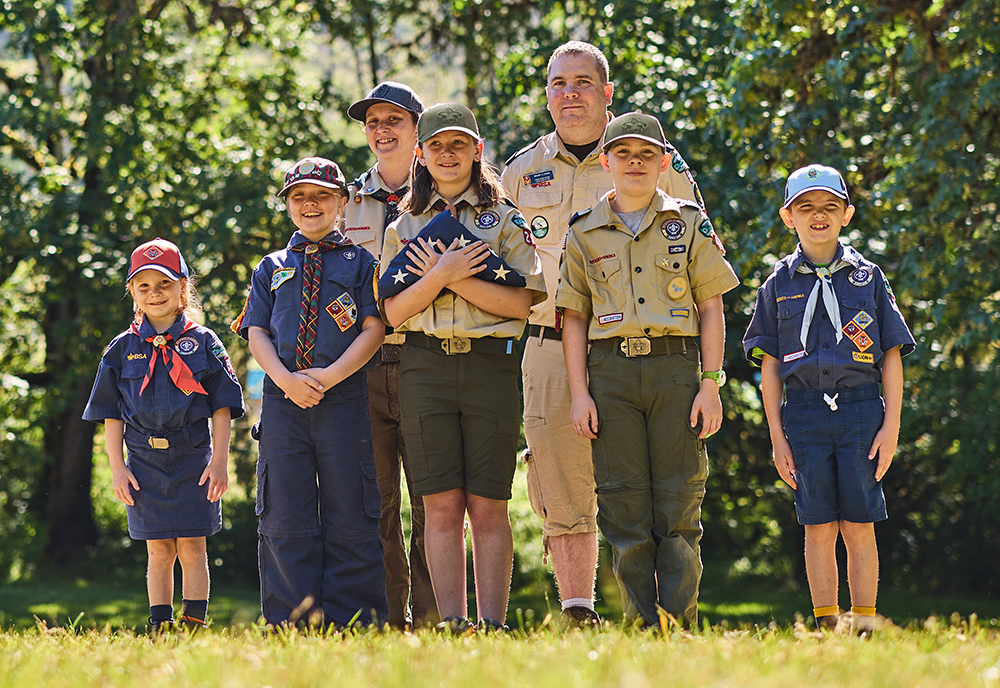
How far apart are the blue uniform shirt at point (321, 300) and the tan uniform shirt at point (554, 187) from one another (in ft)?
2.73

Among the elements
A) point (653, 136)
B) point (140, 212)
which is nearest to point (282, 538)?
point (653, 136)

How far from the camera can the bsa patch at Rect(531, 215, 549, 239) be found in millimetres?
5156

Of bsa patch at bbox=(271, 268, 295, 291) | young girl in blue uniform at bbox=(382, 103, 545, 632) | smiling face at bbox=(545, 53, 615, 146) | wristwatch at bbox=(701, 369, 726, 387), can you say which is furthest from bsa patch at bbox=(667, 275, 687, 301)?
bsa patch at bbox=(271, 268, 295, 291)

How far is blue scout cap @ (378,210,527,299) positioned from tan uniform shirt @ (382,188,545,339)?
7cm

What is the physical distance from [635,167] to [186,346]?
2390 millimetres

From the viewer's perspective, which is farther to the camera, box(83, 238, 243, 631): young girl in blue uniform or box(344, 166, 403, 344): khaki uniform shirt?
box(344, 166, 403, 344): khaki uniform shirt

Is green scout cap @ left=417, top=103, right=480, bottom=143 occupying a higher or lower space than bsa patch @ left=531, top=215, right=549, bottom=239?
higher

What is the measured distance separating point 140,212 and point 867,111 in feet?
27.9

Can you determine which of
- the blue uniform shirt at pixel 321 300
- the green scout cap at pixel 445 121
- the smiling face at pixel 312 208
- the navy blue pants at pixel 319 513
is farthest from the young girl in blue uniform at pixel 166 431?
the green scout cap at pixel 445 121

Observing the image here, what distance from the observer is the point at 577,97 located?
5.05m

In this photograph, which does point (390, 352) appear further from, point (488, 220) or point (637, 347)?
point (637, 347)

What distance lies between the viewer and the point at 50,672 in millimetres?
3021

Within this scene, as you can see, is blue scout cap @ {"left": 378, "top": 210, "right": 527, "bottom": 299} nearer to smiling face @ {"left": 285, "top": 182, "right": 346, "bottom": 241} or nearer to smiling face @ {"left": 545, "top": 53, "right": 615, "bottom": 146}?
smiling face @ {"left": 285, "top": 182, "right": 346, "bottom": 241}

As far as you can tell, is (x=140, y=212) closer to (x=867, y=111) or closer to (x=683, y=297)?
(x=867, y=111)
